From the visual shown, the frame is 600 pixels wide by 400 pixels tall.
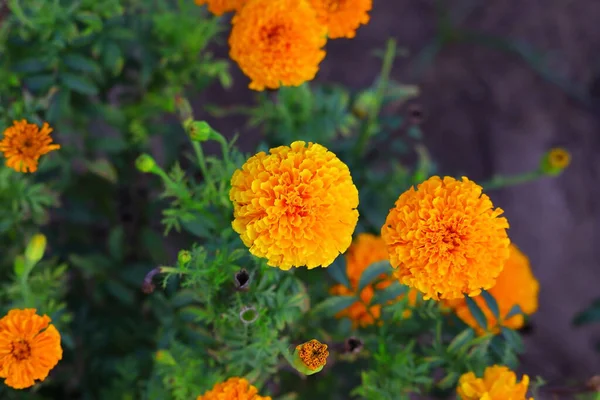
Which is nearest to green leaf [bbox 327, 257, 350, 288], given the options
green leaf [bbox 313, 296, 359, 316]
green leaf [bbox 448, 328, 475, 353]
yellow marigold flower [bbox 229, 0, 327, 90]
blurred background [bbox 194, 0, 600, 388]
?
green leaf [bbox 313, 296, 359, 316]

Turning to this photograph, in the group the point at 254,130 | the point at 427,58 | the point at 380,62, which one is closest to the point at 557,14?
the point at 427,58

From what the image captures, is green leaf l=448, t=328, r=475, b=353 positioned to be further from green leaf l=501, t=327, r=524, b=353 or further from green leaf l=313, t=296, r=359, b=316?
green leaf l=313, t=296, r=359, b=316

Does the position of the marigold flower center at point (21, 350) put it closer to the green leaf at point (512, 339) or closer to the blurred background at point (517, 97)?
the green leaf at point (512, 339)

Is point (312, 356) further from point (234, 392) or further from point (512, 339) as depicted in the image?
point (512, 339)

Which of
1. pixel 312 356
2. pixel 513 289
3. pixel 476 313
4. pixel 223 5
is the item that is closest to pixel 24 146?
pixel 223 5

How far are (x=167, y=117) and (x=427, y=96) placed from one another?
1198 mm

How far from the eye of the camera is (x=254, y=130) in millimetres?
2322

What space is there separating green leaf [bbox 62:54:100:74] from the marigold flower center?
604 millimetres

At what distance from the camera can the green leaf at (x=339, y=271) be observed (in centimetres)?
115

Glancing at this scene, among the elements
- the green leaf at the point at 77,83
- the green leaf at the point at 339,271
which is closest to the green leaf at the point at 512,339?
the green leaf at the point at 339,271

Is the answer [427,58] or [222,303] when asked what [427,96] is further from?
[222,303]

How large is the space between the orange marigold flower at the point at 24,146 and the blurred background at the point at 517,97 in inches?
55.5

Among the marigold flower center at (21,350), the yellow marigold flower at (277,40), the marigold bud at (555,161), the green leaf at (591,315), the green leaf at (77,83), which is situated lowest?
the green leaf at (591,315)

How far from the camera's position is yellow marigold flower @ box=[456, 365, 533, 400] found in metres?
0.95
